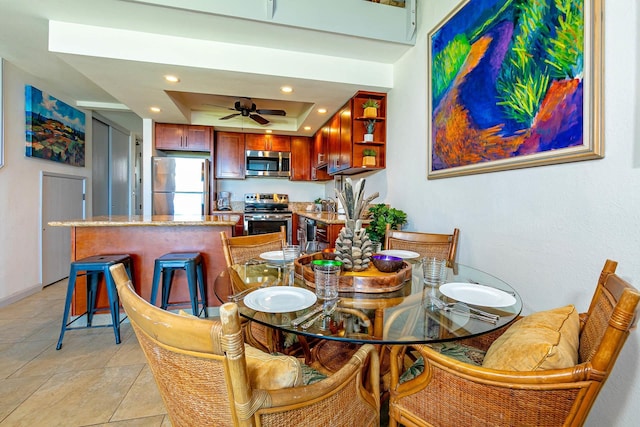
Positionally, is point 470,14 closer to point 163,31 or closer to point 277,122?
point 163,31

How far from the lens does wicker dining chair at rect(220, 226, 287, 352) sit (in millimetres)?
1466

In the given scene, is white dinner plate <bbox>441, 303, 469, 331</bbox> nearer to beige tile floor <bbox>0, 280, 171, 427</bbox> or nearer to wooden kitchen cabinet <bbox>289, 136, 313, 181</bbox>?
beige tile floor <bbox>0, 280, 171, 427</bbox>

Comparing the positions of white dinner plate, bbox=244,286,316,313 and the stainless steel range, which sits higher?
the stainless steel range

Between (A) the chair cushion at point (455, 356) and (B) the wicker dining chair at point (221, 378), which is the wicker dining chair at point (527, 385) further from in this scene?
(B) the wicker dining chair at point (221, 378)

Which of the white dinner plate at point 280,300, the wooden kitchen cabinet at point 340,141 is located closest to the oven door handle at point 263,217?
the wooden kitchen cabinet at point 340,141

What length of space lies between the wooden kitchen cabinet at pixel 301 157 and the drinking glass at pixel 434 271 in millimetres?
4154

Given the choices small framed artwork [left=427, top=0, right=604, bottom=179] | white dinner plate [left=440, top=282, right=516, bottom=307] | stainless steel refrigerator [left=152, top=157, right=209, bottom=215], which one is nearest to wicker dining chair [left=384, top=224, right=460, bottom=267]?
small framed artwork [left=427, top=0, right=604, bottom=179]

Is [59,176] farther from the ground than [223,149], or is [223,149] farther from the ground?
[223,149]

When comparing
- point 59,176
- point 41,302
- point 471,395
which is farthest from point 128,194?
point 471,395

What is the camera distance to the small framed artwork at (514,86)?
1.23 m

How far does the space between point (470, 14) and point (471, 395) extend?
2240 mm

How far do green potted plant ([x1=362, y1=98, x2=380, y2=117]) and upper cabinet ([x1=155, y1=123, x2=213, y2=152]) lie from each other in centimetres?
281

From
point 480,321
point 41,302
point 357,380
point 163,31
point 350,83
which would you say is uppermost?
point 163,31

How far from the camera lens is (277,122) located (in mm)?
4973
